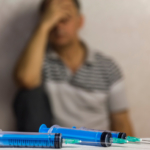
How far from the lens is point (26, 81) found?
91 centimetres

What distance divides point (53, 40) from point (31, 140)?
0.66m

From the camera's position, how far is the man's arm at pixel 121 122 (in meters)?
0.94

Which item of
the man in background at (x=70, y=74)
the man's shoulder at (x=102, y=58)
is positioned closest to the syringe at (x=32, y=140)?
the man in background at (x=70, y=74)

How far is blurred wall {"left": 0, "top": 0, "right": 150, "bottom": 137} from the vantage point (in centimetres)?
95

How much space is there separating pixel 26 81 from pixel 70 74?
0.17m

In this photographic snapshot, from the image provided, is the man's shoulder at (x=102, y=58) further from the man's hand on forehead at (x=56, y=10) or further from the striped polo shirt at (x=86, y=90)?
the man's hand on forehead at (x=56, y=10)

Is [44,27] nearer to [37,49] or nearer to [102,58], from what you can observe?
[37,49]

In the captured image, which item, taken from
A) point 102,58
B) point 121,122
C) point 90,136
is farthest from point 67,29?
point 90,136

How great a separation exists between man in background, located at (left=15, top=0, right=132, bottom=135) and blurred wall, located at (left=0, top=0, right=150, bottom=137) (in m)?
0.03

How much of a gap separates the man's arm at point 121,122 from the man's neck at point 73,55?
9.6 inches

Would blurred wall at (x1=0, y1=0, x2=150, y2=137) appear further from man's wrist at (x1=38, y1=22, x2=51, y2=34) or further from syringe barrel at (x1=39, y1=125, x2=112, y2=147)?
syringe barrel at (x1=39, y1=125, x2=112, y2=147)

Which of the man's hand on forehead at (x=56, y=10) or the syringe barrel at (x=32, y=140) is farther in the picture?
the man's hand on forehead at (x=56, y=10)

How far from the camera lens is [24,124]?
880 mm

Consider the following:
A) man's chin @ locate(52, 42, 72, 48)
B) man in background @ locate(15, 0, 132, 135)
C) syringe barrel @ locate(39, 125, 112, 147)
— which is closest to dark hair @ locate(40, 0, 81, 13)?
man in background @ locate(15, 0, 132, 135)
